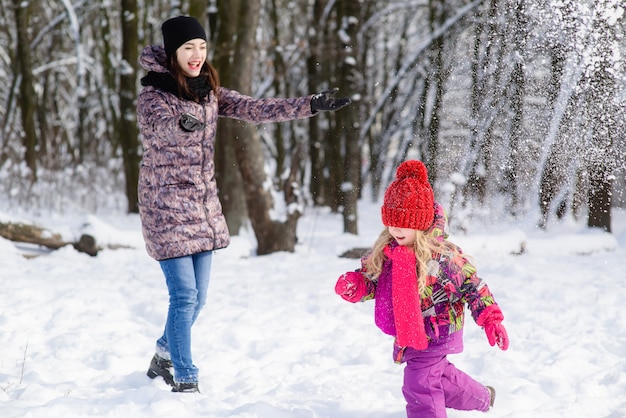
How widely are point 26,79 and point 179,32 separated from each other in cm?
1300

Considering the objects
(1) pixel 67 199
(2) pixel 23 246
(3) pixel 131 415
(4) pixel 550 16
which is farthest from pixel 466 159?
(1) pixel 67 199

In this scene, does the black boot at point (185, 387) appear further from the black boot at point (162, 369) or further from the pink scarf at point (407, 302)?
the pink scarf at point (407, 302)

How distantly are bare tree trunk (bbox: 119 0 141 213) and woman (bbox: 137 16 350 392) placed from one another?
30.9ft

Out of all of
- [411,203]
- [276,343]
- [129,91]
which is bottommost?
[276,343]

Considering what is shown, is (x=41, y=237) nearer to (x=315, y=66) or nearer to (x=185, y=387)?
(x=185, y=387)

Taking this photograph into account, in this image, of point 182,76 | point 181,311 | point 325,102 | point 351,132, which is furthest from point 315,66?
point 181,311

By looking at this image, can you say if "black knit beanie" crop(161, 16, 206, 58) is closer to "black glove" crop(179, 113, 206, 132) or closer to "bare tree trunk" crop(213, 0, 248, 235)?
"black glove" crop(179, 113, 206, 132)

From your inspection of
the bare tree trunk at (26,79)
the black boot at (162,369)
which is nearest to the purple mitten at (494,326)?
the black boot at (162,369)

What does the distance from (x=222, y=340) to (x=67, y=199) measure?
1127cm

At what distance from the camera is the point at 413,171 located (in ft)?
9.17

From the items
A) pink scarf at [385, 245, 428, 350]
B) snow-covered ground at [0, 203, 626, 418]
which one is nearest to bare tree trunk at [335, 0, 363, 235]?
snow-covered ground at [0, 203, 626, 418]

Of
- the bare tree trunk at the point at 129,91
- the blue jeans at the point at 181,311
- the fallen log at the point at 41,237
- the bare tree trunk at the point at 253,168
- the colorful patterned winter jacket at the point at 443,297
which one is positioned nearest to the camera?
the colorful patterned winter jacket at the point at 443,297

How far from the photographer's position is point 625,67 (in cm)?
548

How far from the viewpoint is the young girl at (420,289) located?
106 inches
